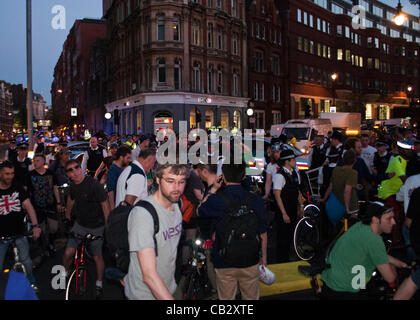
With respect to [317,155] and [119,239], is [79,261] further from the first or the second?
[317,155]

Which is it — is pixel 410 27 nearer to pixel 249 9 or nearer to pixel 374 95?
pixel 374 95

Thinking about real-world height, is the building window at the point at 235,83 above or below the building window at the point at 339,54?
Answer: below

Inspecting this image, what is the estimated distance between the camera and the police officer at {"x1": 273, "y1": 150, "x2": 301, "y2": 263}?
22.1ft

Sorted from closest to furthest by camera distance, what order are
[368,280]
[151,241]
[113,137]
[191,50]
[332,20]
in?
[151,241] < [368,280] < [113,137] < [191,50] < [332,20]

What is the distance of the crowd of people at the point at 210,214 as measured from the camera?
10.7 ft

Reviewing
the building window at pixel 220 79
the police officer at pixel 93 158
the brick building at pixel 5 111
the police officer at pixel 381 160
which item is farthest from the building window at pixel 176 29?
the brick building at pixel 5 111

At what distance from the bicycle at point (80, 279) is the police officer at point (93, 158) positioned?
578 cm

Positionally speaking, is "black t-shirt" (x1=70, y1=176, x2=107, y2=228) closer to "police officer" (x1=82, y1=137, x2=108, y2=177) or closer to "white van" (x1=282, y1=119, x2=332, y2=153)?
"police officer" (x1=82, y1=137, x2=108, y2=177)

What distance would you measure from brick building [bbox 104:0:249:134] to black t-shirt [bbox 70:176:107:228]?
2988 cm

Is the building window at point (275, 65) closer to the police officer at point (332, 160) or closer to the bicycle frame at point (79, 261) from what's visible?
the police officer at point (332, 160)

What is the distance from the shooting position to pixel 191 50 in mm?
37594

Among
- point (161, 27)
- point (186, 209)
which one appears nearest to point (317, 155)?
point (186, 209)

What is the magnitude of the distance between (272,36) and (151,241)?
47886mm

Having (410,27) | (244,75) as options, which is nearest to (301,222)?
(244,75)
